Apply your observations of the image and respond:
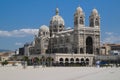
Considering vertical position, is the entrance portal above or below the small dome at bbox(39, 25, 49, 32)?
below

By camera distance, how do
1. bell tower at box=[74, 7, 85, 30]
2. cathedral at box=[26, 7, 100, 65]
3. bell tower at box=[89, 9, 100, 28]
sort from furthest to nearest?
1. bell tower at box=[89, 9, 100, 28]
2. bell tower at box=[74, 7, 85, 30]
3. cathedral at box=[26, 7, 100, 65]

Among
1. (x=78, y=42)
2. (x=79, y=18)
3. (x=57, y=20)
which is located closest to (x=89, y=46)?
(x=78, y=42)

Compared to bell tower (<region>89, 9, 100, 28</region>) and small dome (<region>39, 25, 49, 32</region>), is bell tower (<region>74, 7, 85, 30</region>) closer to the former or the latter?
bell tower (<region>89, 9, 100, 28</region>)

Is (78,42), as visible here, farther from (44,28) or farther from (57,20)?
(44,28)

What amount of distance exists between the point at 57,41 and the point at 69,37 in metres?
12.9

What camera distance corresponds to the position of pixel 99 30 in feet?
442

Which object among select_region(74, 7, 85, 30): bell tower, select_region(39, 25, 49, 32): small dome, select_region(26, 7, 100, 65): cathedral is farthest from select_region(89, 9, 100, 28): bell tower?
select_region(39, 25, 49, 32): small dome

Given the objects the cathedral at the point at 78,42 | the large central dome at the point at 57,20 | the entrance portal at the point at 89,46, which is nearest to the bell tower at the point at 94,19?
the cathedral at the point at 78,42

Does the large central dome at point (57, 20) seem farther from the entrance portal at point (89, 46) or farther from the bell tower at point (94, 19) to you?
the entrance portal at point (89, 46)

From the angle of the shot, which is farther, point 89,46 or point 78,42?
point 89,46

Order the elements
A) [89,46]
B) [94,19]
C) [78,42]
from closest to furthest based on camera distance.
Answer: [78,42] → [89,46] → [94,19]

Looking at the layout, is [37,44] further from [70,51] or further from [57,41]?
[70,51]

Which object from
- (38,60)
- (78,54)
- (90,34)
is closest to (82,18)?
(90,34)

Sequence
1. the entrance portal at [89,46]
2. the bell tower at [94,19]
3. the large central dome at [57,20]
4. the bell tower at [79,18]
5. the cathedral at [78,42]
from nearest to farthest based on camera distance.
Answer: the cathedral at [78,42] → the bell tower at [79,18] → the entrance portal at [89,46] → the bell tower at [94,19] → the large central dome at [57,20]
